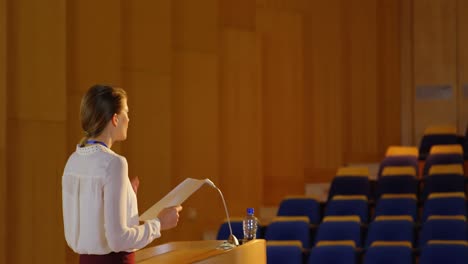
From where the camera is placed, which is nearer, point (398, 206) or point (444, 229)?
point (444, 229)

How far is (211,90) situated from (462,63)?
237 cm

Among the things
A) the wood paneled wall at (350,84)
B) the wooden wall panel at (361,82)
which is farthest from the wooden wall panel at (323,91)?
the wooden wall panel at (361,82)

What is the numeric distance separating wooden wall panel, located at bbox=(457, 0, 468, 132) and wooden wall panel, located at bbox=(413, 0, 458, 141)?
4 cm

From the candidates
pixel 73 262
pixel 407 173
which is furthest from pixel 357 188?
pixel 73 262

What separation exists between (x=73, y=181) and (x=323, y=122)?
4355mm

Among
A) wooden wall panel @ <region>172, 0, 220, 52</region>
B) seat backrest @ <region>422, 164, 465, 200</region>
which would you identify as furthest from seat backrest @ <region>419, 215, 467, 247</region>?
wooden wall panel @ <region>172, 0, 220, 52</region>

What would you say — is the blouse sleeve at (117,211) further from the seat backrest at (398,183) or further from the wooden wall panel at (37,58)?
the seat backrest at (398,183)

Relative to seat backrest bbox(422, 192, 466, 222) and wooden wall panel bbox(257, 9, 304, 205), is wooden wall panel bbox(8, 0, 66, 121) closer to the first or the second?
seat backrest bbox(422, 192, 466, 222)

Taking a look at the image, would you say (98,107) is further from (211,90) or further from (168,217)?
(211,90)

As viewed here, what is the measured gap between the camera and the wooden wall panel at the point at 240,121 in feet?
Result: 14.8

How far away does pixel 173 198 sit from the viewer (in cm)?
139

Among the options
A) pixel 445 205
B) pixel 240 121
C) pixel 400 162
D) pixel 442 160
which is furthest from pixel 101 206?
pixel 400 162

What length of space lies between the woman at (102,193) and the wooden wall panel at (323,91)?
415cm

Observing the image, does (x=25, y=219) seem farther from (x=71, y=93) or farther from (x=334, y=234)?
(x=334, y=234)
